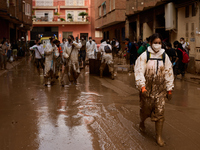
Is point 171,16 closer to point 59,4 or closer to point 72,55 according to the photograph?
point 72,55

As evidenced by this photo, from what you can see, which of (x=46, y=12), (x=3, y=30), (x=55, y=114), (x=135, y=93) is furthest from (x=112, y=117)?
(x=46, y=12)

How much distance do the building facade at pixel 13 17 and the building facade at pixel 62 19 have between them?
6.10m

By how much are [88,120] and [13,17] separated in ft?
69.9

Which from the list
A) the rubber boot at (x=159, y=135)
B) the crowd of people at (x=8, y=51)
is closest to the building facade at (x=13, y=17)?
the crowd of people at (x=8, y=51)

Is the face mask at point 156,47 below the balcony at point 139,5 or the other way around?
below

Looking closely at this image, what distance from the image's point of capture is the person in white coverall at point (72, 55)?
444 inches

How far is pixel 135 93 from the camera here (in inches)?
384

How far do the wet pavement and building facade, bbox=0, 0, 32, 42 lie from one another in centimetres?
1350

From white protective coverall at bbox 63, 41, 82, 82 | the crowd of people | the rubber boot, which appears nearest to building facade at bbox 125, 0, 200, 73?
white protective coverall at bbox 63, 41, 82, 82

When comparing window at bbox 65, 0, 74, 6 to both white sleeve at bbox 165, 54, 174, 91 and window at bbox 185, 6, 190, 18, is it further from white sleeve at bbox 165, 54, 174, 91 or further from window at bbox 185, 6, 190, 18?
white sleeve at bbox 165, 54, 174, 91

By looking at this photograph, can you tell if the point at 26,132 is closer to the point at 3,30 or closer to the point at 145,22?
the point at 145,22

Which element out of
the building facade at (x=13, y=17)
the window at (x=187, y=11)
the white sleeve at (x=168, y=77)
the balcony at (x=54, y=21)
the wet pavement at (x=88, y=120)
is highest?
the balcony at (x=54, y=21)

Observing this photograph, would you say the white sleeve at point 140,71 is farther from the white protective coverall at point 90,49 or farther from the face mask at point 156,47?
the white protective coverall at point 90,49

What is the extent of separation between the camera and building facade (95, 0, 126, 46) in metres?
29.9
